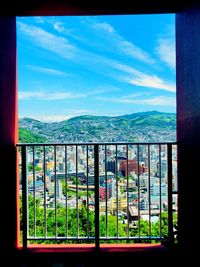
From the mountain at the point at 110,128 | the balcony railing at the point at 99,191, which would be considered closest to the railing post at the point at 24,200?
the balcony railing at the point at 99,191

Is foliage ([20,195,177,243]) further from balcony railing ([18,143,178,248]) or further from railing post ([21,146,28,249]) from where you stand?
railing post ([21,146,28,249])

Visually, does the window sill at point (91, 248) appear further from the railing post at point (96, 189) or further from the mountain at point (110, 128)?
the mountain at point (110, 128)

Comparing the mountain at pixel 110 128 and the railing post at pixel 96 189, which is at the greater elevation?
the mountain at pixel 110 128

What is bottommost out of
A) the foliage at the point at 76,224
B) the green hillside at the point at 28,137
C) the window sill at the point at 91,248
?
the window sill at the point at 91,248

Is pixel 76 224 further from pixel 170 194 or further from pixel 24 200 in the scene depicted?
pixel 170 194

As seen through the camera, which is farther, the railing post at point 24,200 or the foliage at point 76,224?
the foliage at point 76,224
